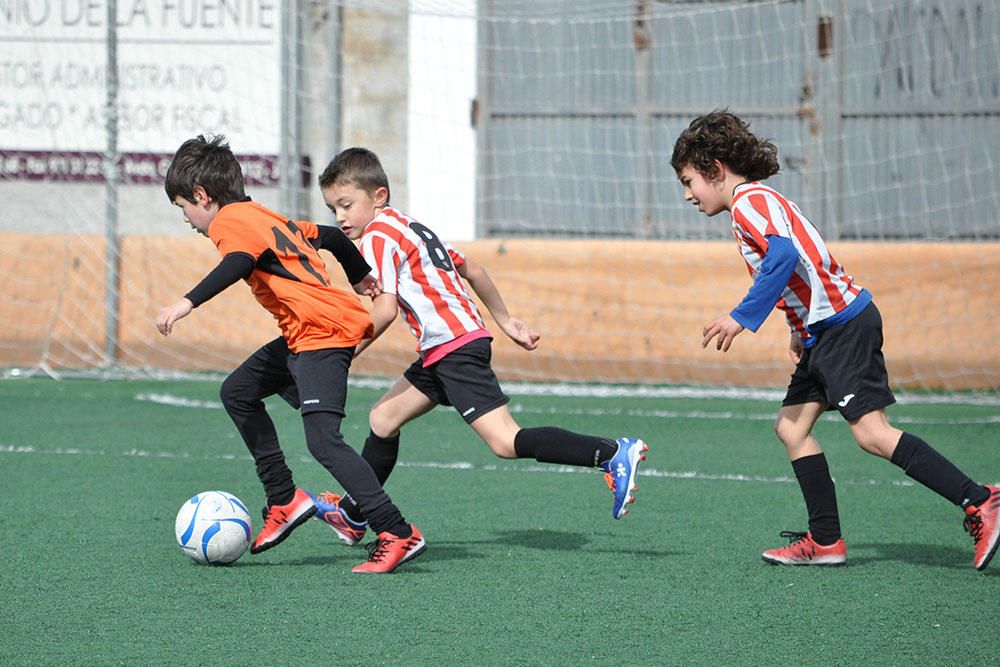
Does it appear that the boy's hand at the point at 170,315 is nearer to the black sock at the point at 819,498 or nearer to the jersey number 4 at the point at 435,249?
the jersey number 4 at the point at 435,249

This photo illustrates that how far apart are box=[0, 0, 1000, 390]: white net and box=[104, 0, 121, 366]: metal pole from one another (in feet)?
0.08

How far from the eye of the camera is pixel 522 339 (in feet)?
16.5

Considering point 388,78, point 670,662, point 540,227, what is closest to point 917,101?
point 540,227

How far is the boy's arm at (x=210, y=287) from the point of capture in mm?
4219

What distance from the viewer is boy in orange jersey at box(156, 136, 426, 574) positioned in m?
4.52

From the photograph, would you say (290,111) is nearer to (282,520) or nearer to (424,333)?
(424,333)

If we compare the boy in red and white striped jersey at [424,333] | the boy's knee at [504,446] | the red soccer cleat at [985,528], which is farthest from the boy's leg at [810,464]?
the boy's knee at [504,446]

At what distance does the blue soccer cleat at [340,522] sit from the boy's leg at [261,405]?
0.16 m

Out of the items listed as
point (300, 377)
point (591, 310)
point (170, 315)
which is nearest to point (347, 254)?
point (300, 377)

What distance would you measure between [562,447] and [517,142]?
7434 millimetres

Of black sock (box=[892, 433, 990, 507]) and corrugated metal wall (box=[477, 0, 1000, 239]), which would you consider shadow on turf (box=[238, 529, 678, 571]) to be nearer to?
black sock (box=[892, 433, 990, 507])

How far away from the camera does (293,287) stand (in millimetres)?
4625

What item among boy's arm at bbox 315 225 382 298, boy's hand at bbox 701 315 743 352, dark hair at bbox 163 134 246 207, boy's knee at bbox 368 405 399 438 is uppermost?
dark hair at bbox 163 134 246 207

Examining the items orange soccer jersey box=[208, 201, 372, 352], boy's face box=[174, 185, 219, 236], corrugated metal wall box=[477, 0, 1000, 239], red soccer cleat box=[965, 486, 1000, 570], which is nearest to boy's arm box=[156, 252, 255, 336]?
orange soccer jersey box=[208, 201, 372, 352]
